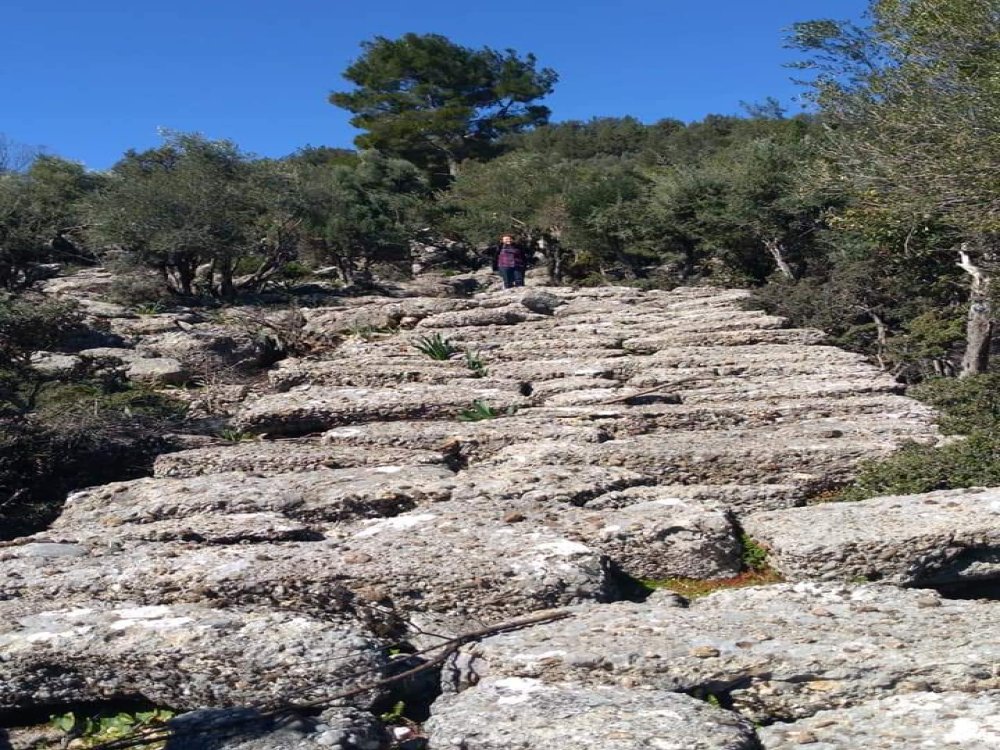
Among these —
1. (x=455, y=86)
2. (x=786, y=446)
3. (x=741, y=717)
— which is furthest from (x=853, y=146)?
(x=455, y=86)

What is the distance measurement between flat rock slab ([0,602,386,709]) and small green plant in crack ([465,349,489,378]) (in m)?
6.77

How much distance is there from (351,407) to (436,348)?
3.31 metres

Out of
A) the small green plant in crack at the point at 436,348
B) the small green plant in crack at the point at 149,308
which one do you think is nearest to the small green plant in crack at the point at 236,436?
the small green plant in crack at the point at 436,348

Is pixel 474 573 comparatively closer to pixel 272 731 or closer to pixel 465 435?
pixel 272 731

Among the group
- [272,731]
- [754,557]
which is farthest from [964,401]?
[272,731]

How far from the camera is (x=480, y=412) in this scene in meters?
9.33

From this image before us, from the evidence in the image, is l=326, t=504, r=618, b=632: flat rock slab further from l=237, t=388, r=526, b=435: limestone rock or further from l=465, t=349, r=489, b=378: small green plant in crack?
l=465, t=349, r=489, b=378: small green plant in crack

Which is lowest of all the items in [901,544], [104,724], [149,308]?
[104,724]

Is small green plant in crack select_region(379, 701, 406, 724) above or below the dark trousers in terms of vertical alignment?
below

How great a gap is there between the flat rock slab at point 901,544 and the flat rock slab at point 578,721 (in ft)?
6.06

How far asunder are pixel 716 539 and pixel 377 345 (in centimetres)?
841

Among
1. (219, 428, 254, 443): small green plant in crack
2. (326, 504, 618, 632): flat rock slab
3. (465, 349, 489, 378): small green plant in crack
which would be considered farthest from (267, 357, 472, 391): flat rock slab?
(326, 504, 618, 632): flat rock slab

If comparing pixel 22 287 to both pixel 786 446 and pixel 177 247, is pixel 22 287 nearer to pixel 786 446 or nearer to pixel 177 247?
pixel 177 247

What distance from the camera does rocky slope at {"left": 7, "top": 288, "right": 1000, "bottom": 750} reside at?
4117mm
